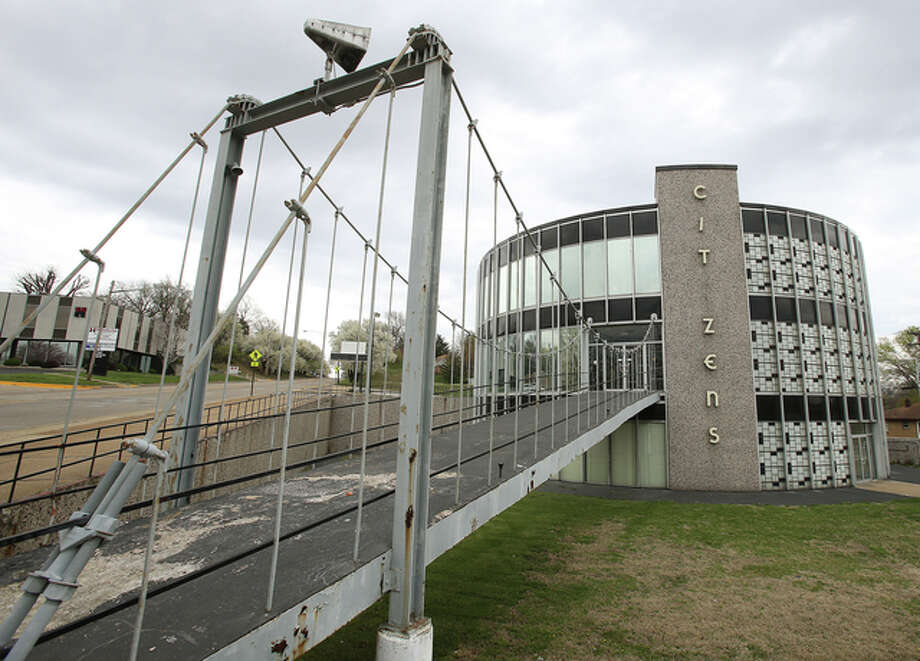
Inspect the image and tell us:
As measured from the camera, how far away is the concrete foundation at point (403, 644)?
77.4 inches

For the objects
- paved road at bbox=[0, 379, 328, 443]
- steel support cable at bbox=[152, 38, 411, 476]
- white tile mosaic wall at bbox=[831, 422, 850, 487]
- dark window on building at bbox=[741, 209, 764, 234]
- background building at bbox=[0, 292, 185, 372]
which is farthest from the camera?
background building at bbox=[0, 292, 185, 372]

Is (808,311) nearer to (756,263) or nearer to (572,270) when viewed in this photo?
(756,263)

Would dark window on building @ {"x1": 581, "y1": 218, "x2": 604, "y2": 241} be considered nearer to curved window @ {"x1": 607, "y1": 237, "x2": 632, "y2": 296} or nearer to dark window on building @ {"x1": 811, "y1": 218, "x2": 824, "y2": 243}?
curved window @ {"x1": 607, "y1": 237, "x2": 632, "y2": 296}

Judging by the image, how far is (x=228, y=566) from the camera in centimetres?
204

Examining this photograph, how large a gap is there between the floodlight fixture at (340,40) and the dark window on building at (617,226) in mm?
11922

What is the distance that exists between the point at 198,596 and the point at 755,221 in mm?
14880

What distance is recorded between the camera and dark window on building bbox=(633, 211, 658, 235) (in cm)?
1289

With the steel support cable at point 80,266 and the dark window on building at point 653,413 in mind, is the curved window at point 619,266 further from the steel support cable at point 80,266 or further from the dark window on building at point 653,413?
the steel support cable at point 80,266

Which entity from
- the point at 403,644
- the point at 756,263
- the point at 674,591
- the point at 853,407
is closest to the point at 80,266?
the point at 403,644

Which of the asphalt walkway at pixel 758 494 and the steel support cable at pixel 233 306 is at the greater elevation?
the steel support cable at pixel 233 306

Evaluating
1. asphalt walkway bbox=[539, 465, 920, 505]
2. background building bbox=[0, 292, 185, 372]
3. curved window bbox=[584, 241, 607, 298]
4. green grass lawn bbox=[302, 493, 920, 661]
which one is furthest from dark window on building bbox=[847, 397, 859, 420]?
background building bbox=[0, 292, 185, 372]

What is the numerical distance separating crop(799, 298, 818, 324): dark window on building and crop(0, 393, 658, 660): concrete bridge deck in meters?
12.7

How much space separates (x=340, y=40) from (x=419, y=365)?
181cm

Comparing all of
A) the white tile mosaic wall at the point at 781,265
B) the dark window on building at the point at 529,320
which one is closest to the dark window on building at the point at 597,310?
the dark window on building at the point at 529,320
